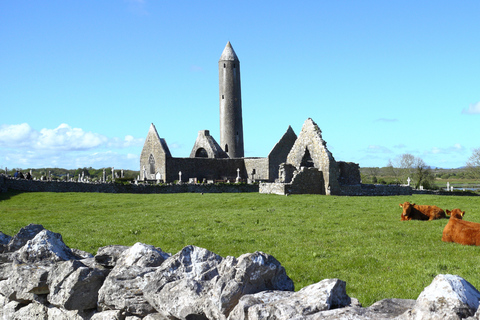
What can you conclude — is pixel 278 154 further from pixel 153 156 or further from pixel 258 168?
pixel 153 156

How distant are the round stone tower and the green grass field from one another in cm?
4442

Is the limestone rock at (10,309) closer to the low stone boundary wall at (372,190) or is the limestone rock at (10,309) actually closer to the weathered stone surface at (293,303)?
the weathered stone surface at (293,303)

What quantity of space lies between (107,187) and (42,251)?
30.1 m

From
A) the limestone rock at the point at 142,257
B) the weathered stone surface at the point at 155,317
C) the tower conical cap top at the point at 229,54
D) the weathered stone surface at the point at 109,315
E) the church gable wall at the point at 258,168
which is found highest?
the tower conical cap top at the point at 229,54

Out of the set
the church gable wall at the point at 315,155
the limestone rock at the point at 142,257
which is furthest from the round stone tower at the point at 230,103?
the limestone rock at the point at 142,257

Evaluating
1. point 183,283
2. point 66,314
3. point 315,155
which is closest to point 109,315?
point 66,314

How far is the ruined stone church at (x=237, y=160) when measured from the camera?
32.5 meters

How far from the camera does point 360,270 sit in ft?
25.8

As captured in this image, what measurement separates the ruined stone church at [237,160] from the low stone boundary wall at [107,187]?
4.43 meters

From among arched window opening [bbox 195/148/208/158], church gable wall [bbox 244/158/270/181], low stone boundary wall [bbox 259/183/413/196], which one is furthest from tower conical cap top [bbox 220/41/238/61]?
low stone boundary wall [bbox 259/183/413/196]

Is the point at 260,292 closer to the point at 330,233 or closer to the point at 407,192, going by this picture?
the point at 330,233

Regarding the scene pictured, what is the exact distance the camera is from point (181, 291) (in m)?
4.14

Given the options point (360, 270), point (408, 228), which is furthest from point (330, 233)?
point (360, 270)

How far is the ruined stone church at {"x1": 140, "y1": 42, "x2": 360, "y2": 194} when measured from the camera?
32.5 metres
